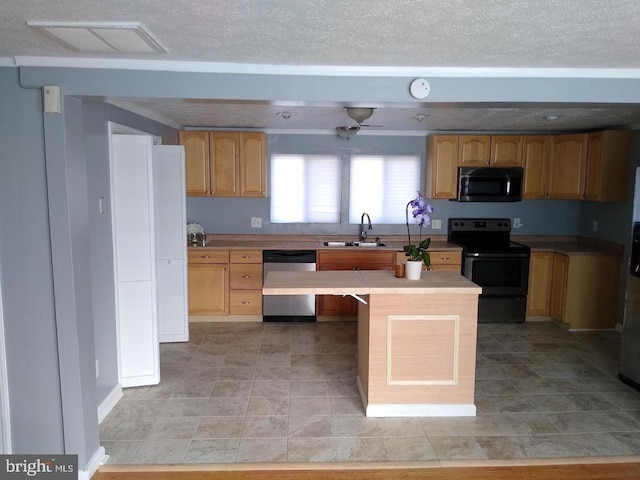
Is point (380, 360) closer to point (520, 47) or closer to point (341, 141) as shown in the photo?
point (520, 47)

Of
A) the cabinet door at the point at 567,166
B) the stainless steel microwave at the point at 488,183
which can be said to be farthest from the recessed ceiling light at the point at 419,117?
the cabinet door at the point at 567,166

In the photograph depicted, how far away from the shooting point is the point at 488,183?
17.2 feet

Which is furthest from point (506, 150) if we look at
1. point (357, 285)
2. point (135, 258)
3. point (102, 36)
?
point (102, 36)

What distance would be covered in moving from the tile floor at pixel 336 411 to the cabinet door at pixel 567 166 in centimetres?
171

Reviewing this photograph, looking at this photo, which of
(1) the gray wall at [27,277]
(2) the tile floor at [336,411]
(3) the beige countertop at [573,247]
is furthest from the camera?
(3) the beige countertop at [573,247]

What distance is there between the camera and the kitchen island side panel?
10.0ft

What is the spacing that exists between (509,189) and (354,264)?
204 cm

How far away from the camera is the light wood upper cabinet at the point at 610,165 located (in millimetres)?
4758

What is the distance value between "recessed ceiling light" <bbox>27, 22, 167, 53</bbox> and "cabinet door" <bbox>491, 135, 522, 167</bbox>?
4193 mm

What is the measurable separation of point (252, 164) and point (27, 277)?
3.11m

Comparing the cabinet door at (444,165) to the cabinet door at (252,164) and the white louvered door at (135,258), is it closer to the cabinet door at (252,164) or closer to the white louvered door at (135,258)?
the cabinet door at (252,164)

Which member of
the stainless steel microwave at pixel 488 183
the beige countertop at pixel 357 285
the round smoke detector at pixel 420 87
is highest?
the round smoke detector at pixel 420 87

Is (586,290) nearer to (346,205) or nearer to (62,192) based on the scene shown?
(346,205)

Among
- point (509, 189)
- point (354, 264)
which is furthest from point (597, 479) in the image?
point (509, 189)
